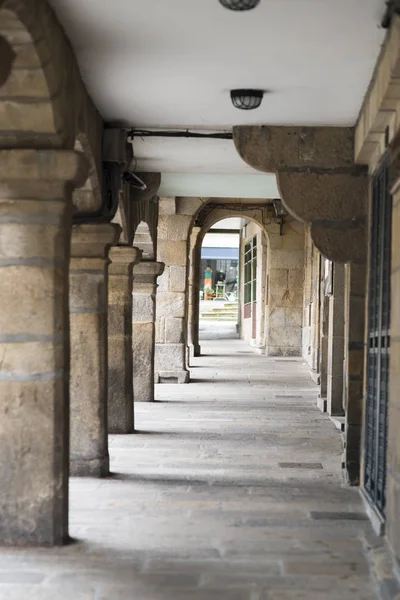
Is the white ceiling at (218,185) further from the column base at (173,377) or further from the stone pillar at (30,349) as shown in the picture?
the stone pillar at (30,349)

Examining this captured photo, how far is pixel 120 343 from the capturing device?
6484 millimetres

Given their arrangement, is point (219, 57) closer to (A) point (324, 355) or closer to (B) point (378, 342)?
(B) point (378, 342)

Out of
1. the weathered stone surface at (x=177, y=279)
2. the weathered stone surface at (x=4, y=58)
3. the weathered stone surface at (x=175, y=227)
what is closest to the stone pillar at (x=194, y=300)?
the weathered stone surface at (x=177, y=279)

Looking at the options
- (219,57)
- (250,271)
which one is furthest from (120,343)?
(250,271)

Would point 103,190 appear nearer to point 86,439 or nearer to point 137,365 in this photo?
point 86,439

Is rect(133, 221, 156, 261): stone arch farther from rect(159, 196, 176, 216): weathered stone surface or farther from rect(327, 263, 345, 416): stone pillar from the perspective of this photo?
rect(159, 196, 176, 216): weathered stone surface

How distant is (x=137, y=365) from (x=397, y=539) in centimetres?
552

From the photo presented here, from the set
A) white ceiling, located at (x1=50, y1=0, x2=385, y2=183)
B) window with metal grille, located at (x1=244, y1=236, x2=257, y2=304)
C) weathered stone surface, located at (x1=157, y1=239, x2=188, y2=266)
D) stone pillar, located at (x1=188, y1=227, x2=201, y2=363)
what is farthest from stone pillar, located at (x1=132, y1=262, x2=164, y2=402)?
window with metal grille, located at (x1=244, y1=236, x2=257, y2=304)

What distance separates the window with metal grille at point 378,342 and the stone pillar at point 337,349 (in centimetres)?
297

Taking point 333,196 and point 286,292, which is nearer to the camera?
point 333,196

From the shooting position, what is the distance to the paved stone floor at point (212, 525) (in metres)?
2.95

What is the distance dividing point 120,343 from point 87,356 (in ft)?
5.36

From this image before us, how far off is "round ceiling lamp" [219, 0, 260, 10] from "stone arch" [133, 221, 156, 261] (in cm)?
485

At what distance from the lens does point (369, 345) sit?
4.32m
